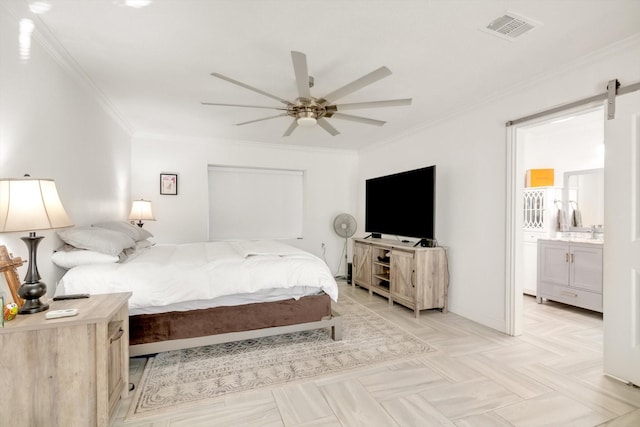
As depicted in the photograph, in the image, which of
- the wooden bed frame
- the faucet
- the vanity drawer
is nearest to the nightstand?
the wooden bed frame

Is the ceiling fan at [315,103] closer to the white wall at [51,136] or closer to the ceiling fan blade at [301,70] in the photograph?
the ceiling fan blade at [301,70]

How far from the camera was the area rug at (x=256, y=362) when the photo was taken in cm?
202

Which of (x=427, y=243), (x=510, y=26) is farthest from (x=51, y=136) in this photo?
(x=427, y=243)

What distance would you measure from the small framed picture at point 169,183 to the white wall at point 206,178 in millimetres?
59

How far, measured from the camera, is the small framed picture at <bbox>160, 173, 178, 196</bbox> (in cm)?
465

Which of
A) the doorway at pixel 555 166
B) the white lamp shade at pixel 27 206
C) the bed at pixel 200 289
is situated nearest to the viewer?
the white lamp shade at pixel 27 206

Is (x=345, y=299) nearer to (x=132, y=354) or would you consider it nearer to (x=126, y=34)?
(x=132, y=354)

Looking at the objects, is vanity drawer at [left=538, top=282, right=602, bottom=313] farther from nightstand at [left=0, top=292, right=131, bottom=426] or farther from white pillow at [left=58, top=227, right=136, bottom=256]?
white pillow at [left=58, top=227, right=136, bottom=256]

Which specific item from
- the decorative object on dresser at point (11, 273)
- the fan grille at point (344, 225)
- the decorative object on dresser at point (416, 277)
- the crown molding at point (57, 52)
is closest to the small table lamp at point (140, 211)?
the crown molding at point (57, 52)

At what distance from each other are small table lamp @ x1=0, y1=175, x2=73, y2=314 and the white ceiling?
116cm

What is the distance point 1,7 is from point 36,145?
2.58ft

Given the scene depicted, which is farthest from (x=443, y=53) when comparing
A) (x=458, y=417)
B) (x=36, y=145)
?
(x=36, y=145)

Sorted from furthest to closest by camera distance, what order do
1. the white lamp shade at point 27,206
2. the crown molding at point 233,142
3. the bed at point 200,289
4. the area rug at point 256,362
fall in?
the crown molding at point 233,142 < the bed at point 200,289 < the area rug at point 256,362 < the white lamp shade at point 27,206

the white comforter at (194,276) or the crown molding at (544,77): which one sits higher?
the crown molding at (544,77)
